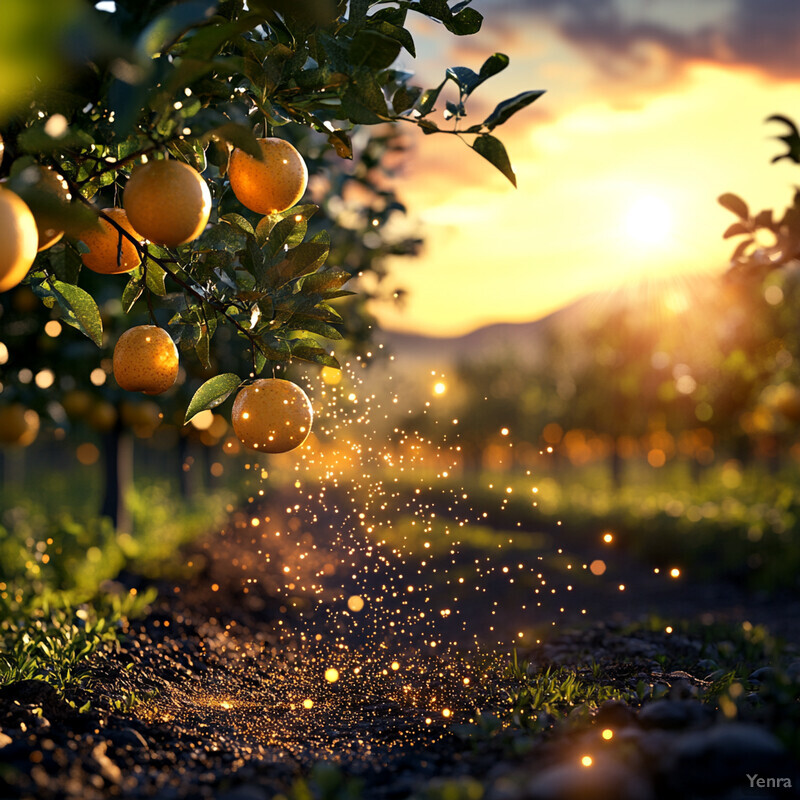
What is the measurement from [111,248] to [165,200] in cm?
53

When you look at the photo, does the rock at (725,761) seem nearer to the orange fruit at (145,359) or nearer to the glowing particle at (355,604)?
the orange fruit at (145,359)

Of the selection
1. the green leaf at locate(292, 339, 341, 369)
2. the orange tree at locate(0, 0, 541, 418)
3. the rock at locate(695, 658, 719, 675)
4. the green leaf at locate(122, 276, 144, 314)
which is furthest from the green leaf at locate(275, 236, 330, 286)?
the rock at locate(695, 658, 719, 675)

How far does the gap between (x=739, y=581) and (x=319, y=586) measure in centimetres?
544

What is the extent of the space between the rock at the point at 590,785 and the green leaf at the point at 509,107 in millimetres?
1683

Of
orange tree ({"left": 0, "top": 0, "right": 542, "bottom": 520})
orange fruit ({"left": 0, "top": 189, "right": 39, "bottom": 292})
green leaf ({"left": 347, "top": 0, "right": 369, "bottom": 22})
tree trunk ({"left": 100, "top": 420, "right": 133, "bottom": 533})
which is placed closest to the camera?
orange fruit ({"left": 0, "top": 189, "right": 39, "bottom": 292})

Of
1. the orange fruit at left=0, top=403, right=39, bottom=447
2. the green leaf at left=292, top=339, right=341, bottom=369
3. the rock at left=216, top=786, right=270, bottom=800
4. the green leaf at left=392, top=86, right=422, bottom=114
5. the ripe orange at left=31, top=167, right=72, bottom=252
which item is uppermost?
the green leaf at left=392, top=86, right=422, bottom=114

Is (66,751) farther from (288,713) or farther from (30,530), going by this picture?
(30,530)

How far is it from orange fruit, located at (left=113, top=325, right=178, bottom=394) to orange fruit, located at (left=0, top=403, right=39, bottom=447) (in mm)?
3765

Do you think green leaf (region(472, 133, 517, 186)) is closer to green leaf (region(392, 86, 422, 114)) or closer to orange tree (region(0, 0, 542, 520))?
orange tree (region(0, 0, 542, 520))

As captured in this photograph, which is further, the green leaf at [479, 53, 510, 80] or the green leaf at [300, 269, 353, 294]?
the green leaf at [300, 269, 353, 294]

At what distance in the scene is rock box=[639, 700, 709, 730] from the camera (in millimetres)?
2078

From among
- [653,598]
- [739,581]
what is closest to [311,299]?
[653,598]

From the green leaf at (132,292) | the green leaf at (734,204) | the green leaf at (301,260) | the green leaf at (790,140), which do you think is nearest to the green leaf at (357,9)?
the green leaf at (301,260)

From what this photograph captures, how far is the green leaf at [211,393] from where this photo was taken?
2.35m
